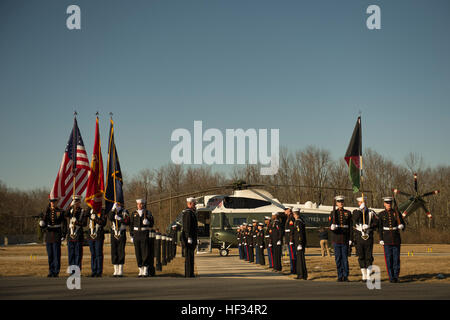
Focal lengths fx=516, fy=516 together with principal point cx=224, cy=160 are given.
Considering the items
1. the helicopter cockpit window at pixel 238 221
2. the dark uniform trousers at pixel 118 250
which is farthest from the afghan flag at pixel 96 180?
the helicopter cockpit window at pixel 238 221

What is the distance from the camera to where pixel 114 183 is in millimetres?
17500

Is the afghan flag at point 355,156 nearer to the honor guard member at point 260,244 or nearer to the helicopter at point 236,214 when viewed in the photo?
the honor guard member at point 260,244

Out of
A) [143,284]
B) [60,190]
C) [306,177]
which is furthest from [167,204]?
[143,284]

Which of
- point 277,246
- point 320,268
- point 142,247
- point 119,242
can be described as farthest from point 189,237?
point 320,268

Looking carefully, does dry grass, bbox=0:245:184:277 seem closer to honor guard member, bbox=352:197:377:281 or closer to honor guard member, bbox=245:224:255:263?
honor guard member, bbox=245:224:255:263

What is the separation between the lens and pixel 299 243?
14938mm

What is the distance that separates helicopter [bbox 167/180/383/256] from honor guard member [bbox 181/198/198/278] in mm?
16447

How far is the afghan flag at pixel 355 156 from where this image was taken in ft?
50.1

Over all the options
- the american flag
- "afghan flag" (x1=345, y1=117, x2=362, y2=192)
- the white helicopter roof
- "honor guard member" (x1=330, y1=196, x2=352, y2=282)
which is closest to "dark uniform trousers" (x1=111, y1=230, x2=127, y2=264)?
the american flag

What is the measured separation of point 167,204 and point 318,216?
52.2 meters

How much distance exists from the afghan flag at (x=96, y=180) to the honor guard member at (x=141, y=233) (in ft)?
7.97

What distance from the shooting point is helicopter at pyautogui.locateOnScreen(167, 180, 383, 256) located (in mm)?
31828
